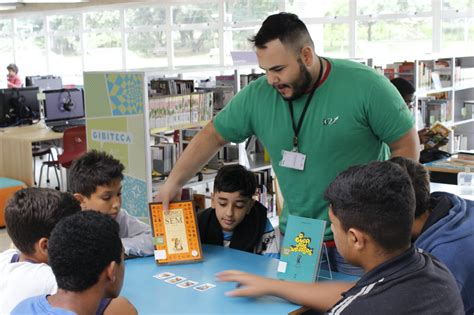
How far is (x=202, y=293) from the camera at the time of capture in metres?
2.31

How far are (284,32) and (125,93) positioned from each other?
8.56ft

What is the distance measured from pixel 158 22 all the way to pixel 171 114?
30.2 feet

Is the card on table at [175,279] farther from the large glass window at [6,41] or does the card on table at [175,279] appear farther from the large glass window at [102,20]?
the large glass window at [6,41]

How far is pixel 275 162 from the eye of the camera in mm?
2717

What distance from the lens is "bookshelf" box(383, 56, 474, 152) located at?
7.42 m

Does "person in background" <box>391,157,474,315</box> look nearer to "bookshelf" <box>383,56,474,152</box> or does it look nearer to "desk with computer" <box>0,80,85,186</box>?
"bookshelf" <box>383,56,474,152</box>

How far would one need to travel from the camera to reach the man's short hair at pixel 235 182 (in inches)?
120

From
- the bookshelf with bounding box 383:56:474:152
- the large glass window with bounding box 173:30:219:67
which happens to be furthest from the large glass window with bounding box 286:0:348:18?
the bookshelf with bounding box 383:56:474:152

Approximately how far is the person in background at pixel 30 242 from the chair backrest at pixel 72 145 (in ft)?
16.4

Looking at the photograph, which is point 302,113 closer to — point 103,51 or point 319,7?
point 319,7

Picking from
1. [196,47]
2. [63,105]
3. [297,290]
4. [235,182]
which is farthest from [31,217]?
[196,47]

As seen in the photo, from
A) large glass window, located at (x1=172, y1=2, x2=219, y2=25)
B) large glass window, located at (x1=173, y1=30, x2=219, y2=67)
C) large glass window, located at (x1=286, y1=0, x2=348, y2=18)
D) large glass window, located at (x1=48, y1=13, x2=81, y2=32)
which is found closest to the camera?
large glass window, located at (x1=286, y1=0, x2=348, y2=18)

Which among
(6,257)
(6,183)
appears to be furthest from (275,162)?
(6,183)

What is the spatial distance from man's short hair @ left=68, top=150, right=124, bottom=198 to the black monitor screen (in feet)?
18.6
